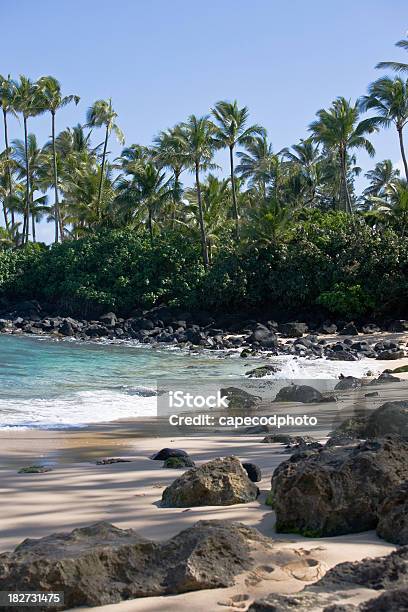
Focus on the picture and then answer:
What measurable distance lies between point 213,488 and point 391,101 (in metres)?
37.0

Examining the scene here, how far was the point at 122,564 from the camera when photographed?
115 inches

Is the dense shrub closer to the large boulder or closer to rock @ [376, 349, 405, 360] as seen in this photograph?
rock @ [376, 349, 405, 360]

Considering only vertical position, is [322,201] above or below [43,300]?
above

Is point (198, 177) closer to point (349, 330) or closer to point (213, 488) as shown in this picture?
point (349, 330)

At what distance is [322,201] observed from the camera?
57.3 meters

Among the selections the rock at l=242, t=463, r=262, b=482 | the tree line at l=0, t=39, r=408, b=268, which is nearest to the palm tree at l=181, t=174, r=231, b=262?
the tree line at l=0, t=39, r=408, b=268

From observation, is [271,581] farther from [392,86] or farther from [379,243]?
[392,86]

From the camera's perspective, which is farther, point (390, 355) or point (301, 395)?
point (390, 355)

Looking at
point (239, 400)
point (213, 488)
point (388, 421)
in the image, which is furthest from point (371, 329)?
point (213, 488)

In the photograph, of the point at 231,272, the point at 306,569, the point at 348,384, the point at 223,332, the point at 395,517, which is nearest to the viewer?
the point at 306,569

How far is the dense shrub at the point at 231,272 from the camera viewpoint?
3319 centimetres

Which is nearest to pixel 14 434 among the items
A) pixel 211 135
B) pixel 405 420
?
pixel 405 420

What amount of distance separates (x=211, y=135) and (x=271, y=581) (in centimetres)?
3885

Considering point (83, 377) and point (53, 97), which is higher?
point (53, 97)
